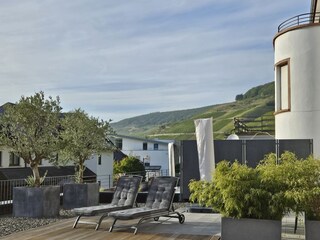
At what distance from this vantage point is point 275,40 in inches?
650

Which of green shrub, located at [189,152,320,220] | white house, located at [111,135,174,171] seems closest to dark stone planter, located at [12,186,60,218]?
green shrub, located at [189,152,320,220]

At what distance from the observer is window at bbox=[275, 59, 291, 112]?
15.3 metres

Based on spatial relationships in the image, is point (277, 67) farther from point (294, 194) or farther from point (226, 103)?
point (226, 103)

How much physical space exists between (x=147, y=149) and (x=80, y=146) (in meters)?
43.7

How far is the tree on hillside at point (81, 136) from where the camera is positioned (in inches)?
555

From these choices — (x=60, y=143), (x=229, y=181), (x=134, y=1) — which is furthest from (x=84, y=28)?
(x=229, y=181)

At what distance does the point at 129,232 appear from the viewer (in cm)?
910

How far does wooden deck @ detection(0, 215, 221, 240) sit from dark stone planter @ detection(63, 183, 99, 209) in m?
3.00

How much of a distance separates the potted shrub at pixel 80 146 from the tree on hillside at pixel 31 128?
0.83 meters

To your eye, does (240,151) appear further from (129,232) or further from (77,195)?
(129,232)

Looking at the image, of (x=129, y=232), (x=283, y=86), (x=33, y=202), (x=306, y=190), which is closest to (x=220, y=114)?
(x=283, y=86)

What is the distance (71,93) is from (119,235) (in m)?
34.5

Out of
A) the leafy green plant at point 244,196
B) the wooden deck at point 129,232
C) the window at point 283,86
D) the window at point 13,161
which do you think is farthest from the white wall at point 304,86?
the window at point 13,161

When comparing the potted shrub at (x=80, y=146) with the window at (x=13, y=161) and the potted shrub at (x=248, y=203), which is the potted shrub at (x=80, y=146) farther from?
the window at (x=13, y=161)
